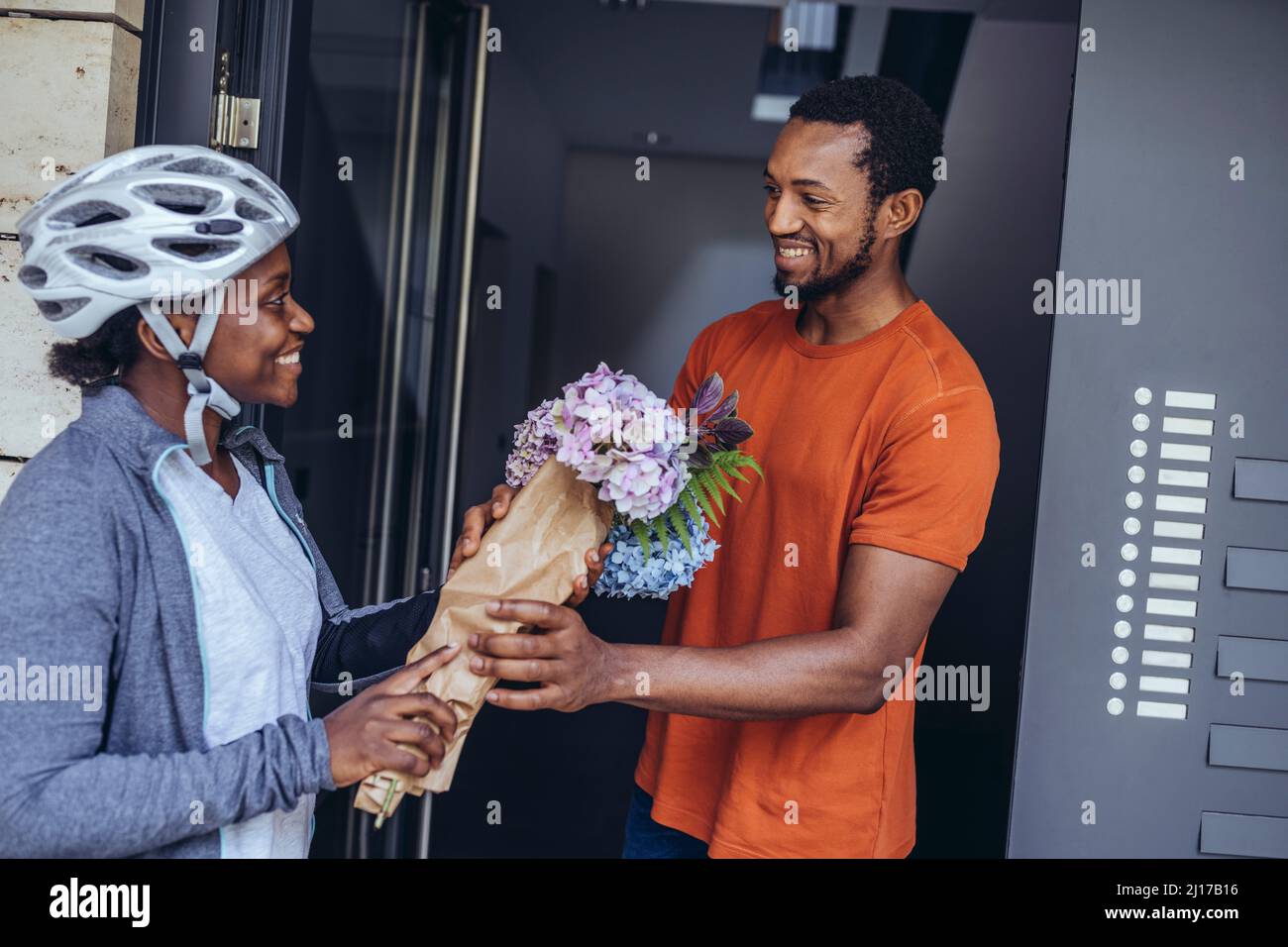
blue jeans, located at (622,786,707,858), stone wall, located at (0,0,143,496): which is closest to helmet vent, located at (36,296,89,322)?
stone wall, located at (0,0,143,496)

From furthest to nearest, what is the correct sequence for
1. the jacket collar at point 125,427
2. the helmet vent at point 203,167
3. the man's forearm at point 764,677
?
the man's forearm at point 764,677, the helmet vent at point 203,167, the jacket collar at point 125,427

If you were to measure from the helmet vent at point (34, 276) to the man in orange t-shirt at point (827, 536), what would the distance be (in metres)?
0.67

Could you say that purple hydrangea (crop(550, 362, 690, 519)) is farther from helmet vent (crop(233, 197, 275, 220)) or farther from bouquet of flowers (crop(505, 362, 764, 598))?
helmet vent (crop(233, 197, 275, 220))

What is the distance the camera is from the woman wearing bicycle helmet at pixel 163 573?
3.84ft

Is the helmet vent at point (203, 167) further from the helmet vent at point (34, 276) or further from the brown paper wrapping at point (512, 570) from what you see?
the brown paper wrapping at point (512, 570)

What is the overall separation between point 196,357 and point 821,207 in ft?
3.69

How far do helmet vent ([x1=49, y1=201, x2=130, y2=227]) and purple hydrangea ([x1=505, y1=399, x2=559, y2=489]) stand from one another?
1.99ft

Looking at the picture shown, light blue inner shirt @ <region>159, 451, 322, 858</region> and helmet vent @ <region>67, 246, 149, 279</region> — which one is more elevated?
helmet vent @ <region>67, 246, 149, 279</region>

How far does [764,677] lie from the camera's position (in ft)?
5.49

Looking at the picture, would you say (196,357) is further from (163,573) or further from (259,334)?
(163,573)

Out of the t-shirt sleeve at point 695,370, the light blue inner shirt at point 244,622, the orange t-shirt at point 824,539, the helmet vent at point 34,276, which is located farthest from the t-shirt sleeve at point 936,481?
the helmet vent at point 34,276

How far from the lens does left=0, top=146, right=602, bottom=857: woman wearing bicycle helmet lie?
1170mm

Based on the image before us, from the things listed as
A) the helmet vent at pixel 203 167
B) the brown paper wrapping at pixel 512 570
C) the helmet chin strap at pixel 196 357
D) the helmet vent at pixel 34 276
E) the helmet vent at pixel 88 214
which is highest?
the helmet vent at pixel 203 167

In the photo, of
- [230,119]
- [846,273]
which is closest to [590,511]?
[846,273]
